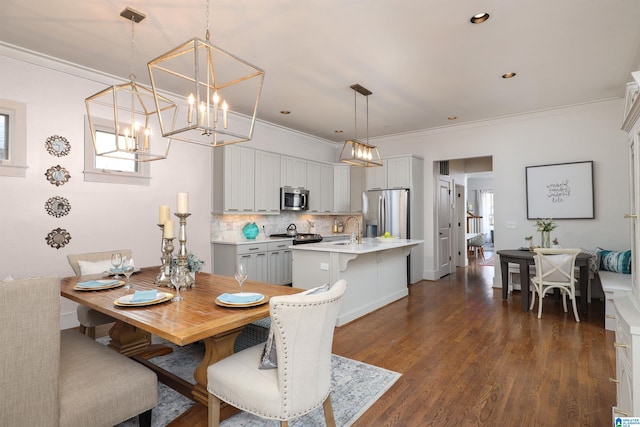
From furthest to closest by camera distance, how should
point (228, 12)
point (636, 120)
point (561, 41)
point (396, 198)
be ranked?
point (396, 198) < point (561, 41) < point (228, 12) < point (636, 120)

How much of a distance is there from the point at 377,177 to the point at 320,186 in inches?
45.7

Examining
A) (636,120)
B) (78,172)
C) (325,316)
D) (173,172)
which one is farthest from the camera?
(173,172)

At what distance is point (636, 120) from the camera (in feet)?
5.82

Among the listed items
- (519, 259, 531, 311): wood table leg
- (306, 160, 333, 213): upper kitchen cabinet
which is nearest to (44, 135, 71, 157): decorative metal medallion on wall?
(306, 160, 333, 213): upper kitchen cabinet

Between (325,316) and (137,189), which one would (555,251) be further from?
(137,189)

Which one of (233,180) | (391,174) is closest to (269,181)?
(233,180)

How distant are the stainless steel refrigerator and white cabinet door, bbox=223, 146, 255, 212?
7.82ft

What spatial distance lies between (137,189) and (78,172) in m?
0.66

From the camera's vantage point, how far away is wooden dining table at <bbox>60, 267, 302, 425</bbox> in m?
1.60

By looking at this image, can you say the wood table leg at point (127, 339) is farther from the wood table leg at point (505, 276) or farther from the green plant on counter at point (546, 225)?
the green plant on counter at point (546, 225)

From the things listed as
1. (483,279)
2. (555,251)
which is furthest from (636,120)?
(483,279)

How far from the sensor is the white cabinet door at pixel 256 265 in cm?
504

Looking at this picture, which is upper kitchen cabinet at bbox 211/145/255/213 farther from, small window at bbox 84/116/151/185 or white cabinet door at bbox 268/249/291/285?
small window at bbox 84/116/151/185

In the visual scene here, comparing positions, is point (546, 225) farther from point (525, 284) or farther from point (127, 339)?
point (127, 339)
